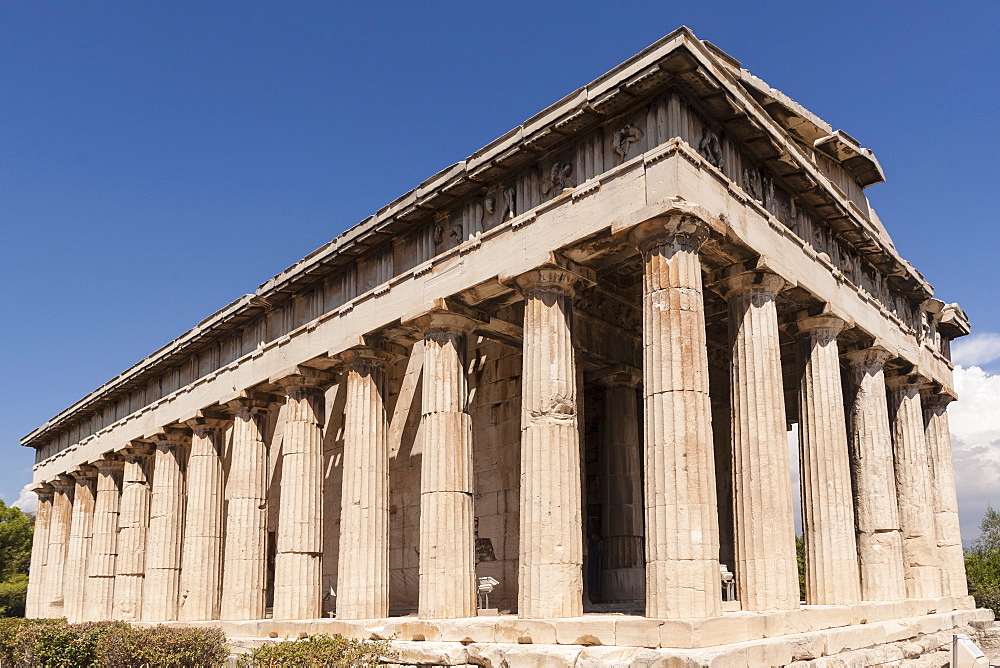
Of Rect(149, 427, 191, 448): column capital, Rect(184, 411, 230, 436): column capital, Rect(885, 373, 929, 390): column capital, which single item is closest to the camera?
Rect(885, 373, 929, 390): column capital

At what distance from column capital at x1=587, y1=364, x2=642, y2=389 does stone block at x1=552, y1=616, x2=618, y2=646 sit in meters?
9.57

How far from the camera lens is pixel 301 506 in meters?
22.3

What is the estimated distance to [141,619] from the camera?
94.3ft

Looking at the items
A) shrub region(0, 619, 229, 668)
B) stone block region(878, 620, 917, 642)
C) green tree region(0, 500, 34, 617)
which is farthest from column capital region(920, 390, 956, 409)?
green tree region(0, 500, 34, 617)

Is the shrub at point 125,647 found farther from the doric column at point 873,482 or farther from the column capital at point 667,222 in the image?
the doric column at point 873,482

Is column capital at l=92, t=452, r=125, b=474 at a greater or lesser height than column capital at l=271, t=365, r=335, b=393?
lesser

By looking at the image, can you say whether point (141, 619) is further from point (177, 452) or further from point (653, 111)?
point (653, 111)

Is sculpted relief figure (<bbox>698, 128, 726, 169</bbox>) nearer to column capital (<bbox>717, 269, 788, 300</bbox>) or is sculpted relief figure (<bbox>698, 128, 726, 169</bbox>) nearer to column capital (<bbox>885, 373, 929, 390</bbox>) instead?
column capital (<bbox>717, 269, 788, 300</bbox>)

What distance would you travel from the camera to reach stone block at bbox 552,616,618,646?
13102 millimetres

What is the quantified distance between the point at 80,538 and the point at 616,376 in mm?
25038

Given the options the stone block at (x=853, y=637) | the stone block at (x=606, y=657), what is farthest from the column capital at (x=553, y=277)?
the stone block at (x=853, y=637)

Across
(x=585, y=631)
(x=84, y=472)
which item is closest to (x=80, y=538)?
(x=84, y=472)

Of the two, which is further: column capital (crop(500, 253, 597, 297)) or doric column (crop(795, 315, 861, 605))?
Result: doric column (crop(795, 315, 861, 605))

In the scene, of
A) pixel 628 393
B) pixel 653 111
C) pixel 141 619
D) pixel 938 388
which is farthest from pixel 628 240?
pixel 141 619
